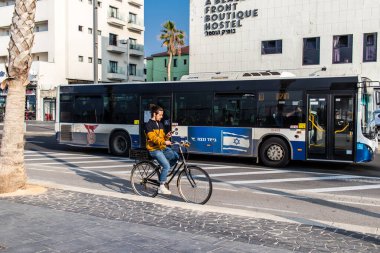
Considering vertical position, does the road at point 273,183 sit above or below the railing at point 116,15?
below

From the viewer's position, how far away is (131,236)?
5.31 meters

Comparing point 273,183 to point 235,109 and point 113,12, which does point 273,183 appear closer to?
point 235,109

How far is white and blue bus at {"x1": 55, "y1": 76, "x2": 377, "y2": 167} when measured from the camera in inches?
514

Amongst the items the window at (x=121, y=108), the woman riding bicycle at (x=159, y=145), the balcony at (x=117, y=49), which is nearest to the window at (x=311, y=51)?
the window at (x=121, y=108)

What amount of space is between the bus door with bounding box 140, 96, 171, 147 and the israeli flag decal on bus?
2232 mm

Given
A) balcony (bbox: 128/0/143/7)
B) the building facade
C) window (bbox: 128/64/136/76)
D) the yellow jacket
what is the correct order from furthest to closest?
the building facade → balcony (bbox: 128/0/143/7) → window (bbox: 128/64/136/76) → the yellow jacket

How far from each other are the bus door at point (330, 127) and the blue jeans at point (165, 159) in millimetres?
6672

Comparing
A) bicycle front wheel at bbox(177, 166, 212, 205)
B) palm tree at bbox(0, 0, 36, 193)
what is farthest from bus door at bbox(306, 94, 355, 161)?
A: palm tree at bbox(0, 0, 36, 193)

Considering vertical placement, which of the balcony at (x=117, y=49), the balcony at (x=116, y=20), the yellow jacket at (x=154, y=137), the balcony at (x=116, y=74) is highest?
the balcony at (x=116, y=20)

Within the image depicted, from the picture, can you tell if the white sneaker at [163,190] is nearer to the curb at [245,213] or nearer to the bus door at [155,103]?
the curb at [245,213]

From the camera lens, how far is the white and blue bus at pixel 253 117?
514 inches

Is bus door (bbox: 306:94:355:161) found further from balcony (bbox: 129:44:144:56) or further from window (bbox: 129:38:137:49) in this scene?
window (bbox: 129:38:137:49)

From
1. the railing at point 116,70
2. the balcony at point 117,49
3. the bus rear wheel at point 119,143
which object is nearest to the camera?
the bus rear wheel at point 119,143

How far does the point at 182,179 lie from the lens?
7.89 meters
